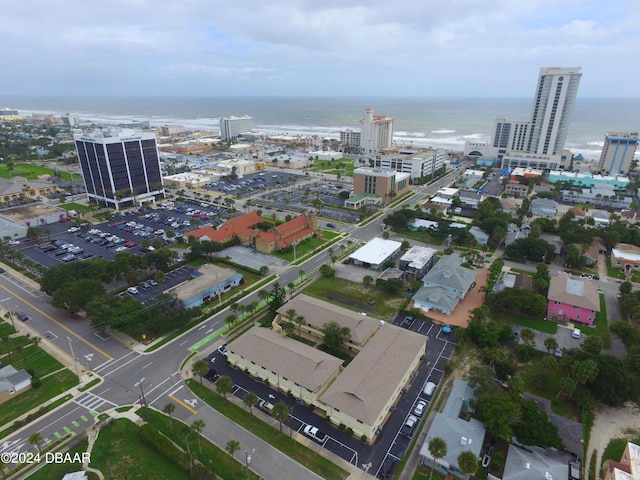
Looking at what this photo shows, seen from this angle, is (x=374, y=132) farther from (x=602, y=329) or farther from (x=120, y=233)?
(x=602, y=329)

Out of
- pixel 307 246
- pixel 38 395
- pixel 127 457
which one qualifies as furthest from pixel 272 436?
pixel 307 246

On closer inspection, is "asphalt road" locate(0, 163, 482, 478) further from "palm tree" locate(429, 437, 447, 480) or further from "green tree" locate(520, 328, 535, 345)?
"green tree" locate(520, 328, 535, 345)

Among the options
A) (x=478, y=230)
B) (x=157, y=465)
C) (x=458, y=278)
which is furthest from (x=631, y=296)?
(x=157, y=465)

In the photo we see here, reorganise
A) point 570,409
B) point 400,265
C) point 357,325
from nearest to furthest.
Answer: point 570,409 < point 357,325 < point 400,265

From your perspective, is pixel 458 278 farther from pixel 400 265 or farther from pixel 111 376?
pixel 111 376

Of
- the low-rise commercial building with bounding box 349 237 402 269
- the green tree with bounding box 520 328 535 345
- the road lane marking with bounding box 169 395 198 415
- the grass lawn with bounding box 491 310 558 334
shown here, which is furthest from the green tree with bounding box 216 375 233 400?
the grass lawn with bounding box 491 310 558 334

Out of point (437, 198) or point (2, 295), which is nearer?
point (2, 295)
